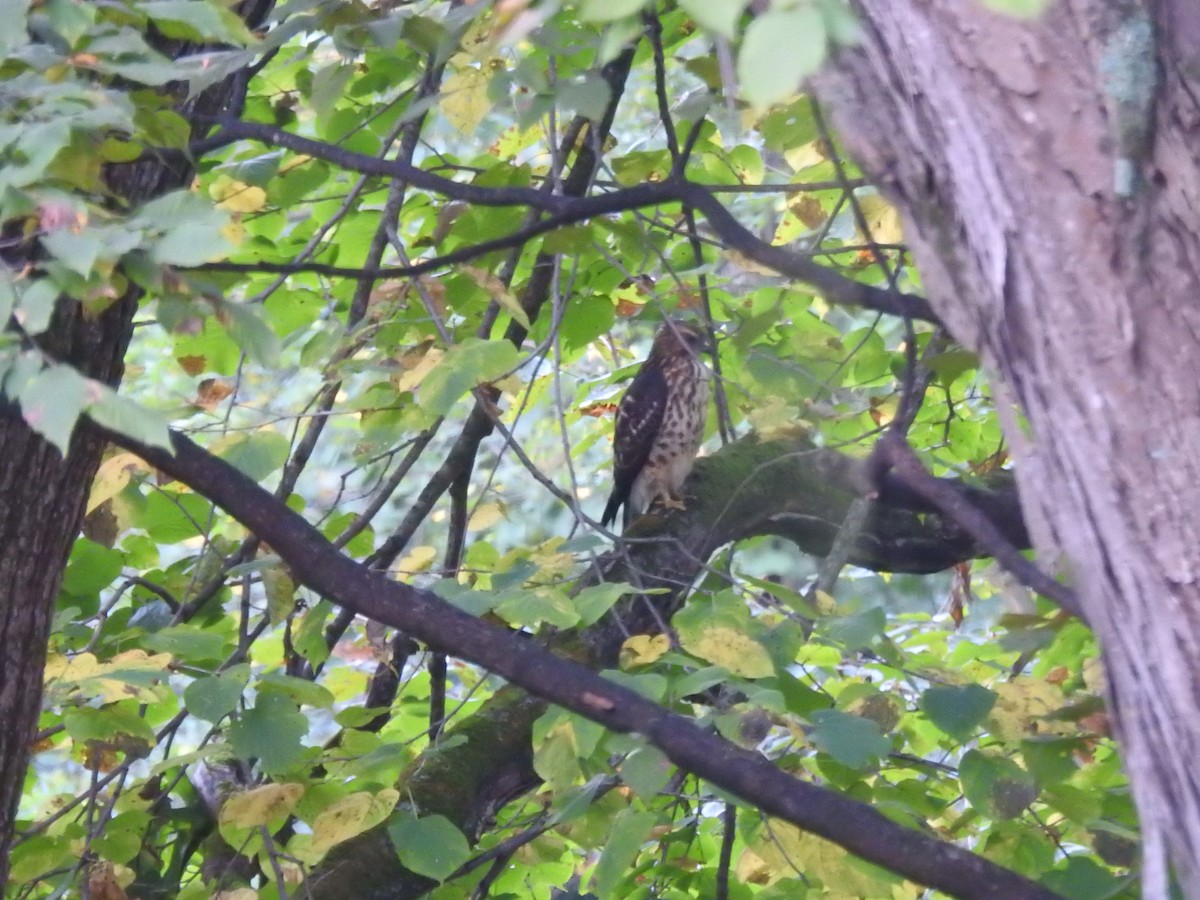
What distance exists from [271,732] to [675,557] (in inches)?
47.9

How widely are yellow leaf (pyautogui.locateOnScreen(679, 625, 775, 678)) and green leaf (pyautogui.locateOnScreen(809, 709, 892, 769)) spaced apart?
0.13 m

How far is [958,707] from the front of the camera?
1841mm

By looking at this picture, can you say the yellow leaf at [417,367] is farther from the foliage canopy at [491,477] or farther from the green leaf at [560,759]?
the green leaf at [560,759]

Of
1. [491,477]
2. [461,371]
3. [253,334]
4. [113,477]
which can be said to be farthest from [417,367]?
[253,334]

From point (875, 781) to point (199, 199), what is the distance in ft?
5.79

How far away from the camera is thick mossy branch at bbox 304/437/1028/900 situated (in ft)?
8.63

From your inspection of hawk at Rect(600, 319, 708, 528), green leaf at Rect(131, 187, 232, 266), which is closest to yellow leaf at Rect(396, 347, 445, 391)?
green leaf at Rect(131, 187, 232, 266)

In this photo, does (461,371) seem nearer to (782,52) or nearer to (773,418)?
(773,418)

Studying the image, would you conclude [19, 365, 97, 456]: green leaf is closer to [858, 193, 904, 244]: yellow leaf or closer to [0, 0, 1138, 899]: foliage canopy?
[0, 0, 1138, 899]: foliage canopy

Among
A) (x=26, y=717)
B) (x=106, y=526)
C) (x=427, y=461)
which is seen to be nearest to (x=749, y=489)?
(x=106, y=526)

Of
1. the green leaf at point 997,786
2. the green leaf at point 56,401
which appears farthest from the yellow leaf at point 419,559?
the green leaf at point 56,401

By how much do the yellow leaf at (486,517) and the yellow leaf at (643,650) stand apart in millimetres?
870

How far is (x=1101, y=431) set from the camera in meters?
1.01

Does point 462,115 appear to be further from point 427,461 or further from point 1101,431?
point 427,461
